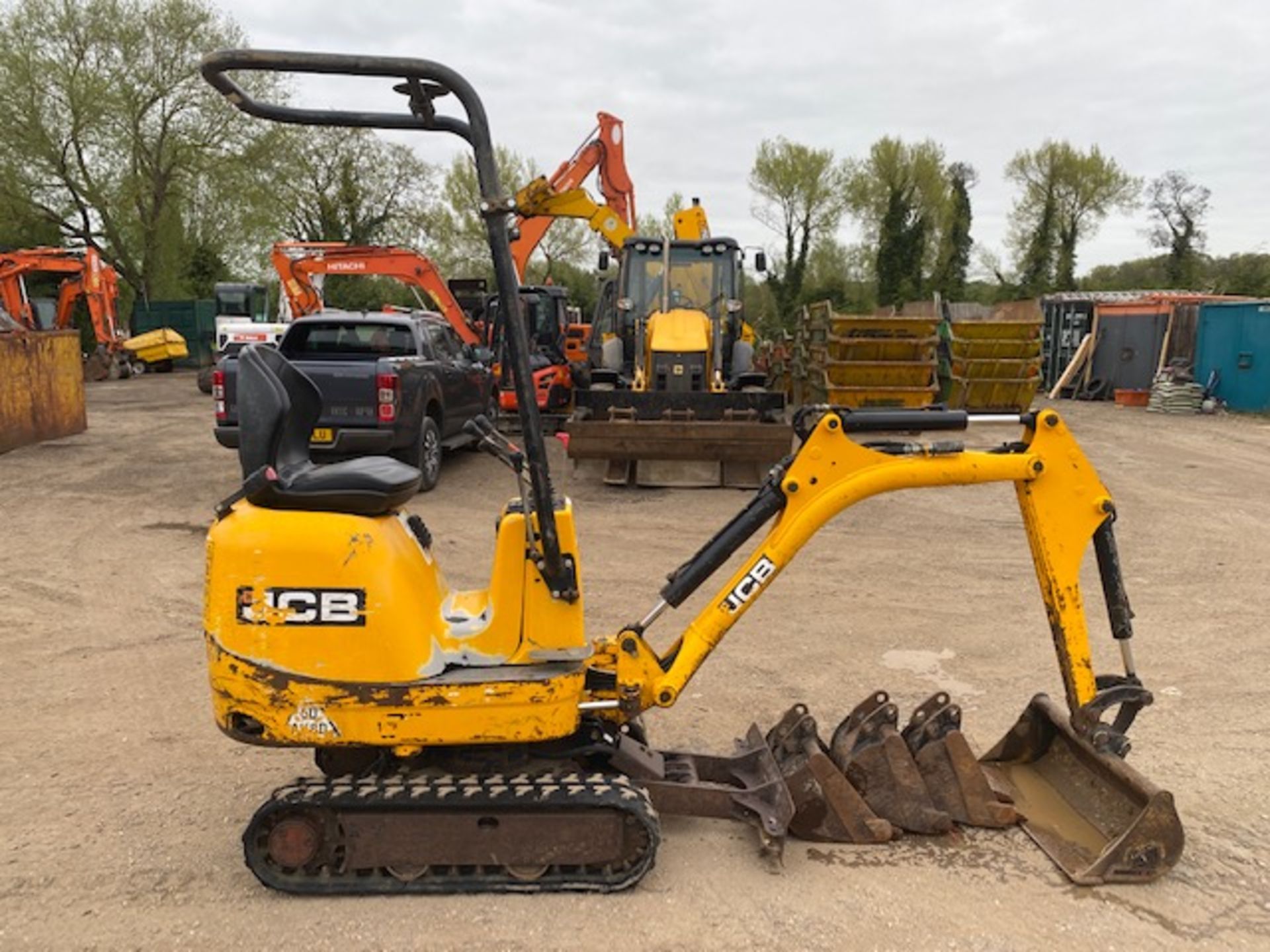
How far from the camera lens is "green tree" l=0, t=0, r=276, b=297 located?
2947 cm

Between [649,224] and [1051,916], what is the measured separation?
50.2 metres

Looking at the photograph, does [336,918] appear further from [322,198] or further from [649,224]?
[649,224]

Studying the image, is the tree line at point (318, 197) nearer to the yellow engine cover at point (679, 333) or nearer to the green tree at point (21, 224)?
the green tree at point (21, 224)

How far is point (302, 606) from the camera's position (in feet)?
10.4

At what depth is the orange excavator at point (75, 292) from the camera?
22.8 meters

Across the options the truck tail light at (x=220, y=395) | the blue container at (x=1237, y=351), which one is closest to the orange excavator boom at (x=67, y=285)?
the truck tail light at (x=220, y=395)

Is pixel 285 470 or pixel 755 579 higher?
pixel 285 470

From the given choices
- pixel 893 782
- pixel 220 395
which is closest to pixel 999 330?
pixel 220 395

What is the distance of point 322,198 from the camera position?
4184 cm

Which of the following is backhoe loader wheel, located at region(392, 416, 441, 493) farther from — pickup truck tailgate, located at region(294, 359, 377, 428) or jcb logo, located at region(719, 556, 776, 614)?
jcb logo, located at region(719, 556, 776, 614)

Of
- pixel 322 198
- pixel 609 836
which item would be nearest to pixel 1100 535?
pixel 609 836

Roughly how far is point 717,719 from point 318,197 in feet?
137

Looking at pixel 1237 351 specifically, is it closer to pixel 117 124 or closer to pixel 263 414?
pixel 263 414

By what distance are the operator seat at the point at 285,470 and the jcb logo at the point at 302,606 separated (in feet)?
0.95
